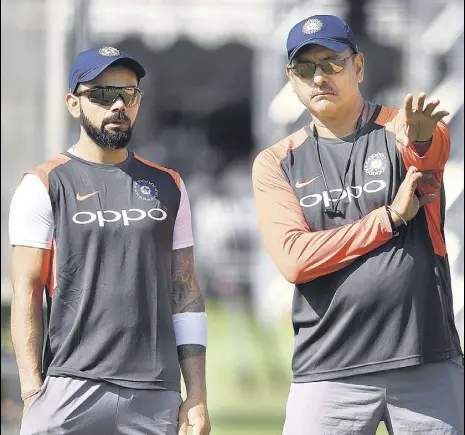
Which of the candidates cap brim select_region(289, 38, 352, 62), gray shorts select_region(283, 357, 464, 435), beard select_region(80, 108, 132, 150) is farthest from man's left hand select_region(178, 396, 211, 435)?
cap brim select_region(289, 38, 352, 62)

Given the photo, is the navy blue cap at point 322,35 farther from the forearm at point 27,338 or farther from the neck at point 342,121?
the forearm at point 27,338

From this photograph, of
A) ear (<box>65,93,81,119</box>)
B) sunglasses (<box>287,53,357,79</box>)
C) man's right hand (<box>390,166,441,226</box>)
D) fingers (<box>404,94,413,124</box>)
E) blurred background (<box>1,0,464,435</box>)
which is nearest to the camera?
fingers (<box>404,94,413,124</box>)

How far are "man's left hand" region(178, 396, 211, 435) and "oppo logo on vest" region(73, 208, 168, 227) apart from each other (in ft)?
1.95

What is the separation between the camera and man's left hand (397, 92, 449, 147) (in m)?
3.42

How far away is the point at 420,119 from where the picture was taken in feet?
11.3

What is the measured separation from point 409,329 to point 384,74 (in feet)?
38.2

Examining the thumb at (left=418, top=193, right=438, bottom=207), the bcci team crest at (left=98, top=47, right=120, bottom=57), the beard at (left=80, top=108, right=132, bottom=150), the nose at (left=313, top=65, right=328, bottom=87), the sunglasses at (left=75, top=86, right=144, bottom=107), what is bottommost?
the thumb at (left=418, top=193, right=438, bottom=207)

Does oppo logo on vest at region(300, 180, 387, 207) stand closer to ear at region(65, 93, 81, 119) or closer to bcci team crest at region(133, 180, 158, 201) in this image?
bcci team crest at region(133, 180, 158, 201)

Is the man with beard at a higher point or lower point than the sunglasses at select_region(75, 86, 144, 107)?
lower

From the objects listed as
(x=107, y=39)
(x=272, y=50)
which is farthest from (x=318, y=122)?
(x=107, y=39)

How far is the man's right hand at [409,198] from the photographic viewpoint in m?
3.50

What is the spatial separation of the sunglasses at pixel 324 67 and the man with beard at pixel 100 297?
565mm

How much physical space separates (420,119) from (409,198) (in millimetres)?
242

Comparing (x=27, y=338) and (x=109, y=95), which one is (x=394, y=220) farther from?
(x=27, y=338)
